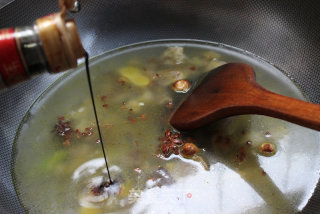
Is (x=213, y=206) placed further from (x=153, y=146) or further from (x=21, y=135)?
(x=21, y=135)

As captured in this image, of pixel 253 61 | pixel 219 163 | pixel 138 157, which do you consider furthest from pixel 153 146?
pixel 253 61

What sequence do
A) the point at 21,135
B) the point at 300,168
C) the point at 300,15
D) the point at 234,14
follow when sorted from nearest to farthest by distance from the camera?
1. the point at 300,168
2. the point at 21,135
3. the point at 300,15
4. the point at 234,14

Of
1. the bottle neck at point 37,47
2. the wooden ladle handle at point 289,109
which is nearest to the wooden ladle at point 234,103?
the wooden ladle handle at point 289,109

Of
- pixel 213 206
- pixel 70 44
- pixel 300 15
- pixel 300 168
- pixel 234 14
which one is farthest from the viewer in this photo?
pixel 234 14

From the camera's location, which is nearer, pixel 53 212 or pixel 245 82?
pixel 53 212

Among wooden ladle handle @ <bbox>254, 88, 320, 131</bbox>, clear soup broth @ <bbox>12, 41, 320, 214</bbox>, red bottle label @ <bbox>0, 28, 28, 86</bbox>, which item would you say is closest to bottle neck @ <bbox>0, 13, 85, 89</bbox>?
red bottle label @ <bbox>0, 28, 28, 86</bbox>

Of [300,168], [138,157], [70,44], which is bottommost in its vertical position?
[300,168]

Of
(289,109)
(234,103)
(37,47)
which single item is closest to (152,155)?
(234,103)

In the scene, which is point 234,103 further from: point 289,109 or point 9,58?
point 9,58
